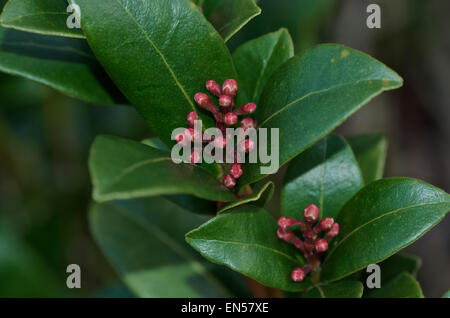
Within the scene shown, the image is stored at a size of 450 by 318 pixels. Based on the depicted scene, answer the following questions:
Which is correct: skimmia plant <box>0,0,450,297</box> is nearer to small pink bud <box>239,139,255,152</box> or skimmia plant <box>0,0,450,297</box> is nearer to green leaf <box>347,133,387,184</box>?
small pink bud <box>239,139,255,152</box>

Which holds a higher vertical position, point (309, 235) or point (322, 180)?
point (322, 180)

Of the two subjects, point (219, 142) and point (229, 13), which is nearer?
point (219, 142)

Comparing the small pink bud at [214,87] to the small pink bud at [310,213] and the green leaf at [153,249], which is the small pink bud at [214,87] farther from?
the green leaf at [153,249]

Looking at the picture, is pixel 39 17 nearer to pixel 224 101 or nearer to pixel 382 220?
pixel 224 101

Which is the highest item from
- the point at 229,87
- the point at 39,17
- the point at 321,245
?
the point at 39,17

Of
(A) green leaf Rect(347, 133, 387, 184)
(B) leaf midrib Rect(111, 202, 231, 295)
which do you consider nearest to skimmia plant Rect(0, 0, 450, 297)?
(A) green leaf Rect(347, 133, 387, 184)

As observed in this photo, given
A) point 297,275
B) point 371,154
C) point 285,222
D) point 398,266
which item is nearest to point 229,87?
point 285,222

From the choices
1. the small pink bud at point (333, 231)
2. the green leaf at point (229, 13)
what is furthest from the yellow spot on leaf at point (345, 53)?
the small pink bud at point (333, 231)
